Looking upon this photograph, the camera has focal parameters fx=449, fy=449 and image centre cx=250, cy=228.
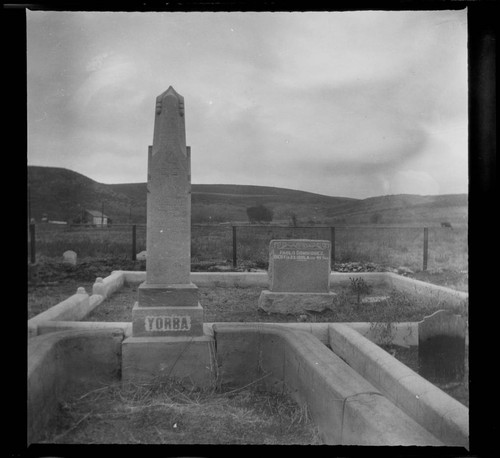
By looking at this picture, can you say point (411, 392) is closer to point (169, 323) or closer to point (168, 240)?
point (169, 323)

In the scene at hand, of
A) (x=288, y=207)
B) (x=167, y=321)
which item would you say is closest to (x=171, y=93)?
(x=167, y=321)

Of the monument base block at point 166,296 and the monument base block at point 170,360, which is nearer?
the monument base block at point 170,360

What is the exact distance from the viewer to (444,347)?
408 cm

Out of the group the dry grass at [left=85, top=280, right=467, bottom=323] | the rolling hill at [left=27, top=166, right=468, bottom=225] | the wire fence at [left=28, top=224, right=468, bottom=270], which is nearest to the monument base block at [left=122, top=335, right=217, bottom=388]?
the dry grass at [left=85, top=280, right=467, bottom=323]

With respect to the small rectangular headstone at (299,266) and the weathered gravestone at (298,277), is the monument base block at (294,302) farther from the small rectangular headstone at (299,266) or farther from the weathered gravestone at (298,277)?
the small rectangular headstone at (299,266)

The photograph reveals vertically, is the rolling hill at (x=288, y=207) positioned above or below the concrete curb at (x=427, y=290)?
above

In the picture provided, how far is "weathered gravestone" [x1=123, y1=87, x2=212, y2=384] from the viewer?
5004 mm

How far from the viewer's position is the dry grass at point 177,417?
3428 millimetres

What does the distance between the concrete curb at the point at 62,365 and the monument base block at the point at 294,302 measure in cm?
384

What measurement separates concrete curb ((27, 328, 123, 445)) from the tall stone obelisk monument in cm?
60

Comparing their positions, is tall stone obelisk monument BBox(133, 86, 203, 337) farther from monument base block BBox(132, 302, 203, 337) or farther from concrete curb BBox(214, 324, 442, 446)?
concrete curb BBox(214, 324, 442, 446)

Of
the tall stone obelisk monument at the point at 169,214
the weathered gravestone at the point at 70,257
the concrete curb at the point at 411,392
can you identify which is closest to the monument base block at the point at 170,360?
the tall stone obelisk monument at the point at 169,214

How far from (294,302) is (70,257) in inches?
262

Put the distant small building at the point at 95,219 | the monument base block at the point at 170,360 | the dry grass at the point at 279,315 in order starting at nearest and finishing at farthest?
the monument base block at the point at 170,360 → the dry grass at the point at 279,315 → the distant small building at the point at 95,219
